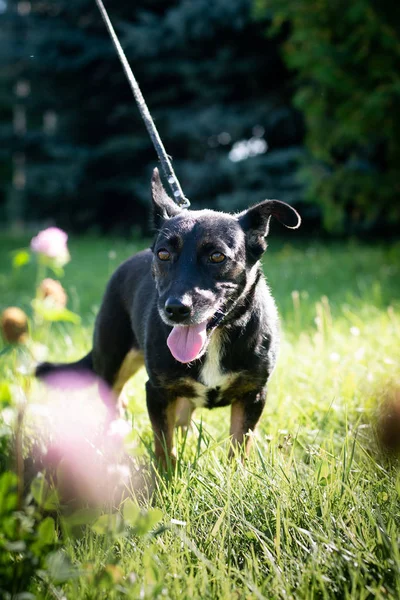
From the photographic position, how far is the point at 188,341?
282 cm

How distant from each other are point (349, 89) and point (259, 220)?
7.24 meters

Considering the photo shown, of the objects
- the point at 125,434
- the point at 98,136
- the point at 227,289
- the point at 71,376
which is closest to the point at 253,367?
the point at 227,289

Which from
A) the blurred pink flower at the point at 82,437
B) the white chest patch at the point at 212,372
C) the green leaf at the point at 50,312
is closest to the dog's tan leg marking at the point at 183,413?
the blurred pink flower at the point at 82,437

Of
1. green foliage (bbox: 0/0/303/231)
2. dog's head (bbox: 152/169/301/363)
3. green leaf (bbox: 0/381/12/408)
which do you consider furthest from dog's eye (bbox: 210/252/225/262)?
green foliage (bbox: 0/0/303/231)

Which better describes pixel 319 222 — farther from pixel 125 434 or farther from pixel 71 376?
pixel 125 434

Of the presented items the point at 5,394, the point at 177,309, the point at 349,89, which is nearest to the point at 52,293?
the point at 5,394

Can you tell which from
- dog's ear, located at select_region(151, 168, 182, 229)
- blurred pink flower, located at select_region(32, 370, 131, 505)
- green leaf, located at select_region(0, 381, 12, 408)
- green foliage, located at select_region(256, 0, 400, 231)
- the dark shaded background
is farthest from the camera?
the dark shaded background

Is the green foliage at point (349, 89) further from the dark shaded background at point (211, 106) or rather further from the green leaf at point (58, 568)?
the green leaf at point (58, 568)

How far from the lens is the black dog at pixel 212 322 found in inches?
112

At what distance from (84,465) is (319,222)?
14.1 metres

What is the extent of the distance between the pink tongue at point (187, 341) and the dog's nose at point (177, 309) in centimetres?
14

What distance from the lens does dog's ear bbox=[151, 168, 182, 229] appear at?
340 centimetres

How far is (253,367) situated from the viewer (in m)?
3.03

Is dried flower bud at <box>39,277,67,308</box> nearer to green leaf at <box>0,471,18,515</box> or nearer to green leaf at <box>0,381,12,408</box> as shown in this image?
green leaf at <box>0,381,12,408</box>
